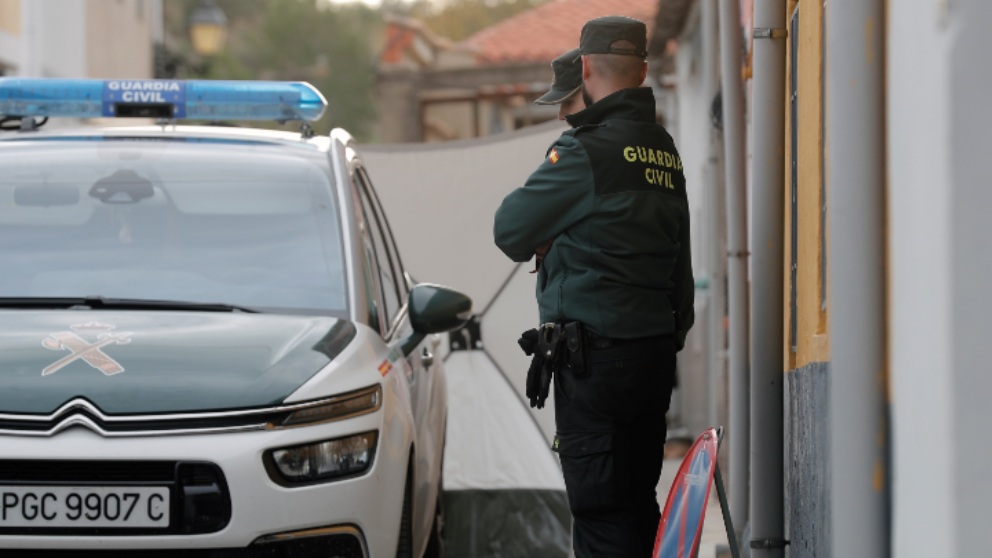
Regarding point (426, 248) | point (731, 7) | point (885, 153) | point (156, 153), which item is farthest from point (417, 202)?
point (885, 153)

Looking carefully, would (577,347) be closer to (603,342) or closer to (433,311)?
(603,342)

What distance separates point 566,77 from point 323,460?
1.38 meters

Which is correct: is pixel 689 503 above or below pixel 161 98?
below

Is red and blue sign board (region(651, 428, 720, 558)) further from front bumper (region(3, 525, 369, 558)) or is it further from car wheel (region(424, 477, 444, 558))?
car wheel (region(424, 477, 444, 558))

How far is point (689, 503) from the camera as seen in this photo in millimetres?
4016

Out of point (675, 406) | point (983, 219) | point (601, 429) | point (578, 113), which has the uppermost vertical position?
point (578, 113)

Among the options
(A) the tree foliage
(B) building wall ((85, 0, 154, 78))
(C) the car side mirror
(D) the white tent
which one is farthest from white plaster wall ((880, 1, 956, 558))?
(A) the tree foliage

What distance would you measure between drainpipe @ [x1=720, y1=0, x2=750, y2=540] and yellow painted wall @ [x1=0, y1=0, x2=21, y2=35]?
A: 15.1 meters

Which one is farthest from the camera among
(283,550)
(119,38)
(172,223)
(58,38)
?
(119,38)

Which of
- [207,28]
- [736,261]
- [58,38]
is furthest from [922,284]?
[58,38]

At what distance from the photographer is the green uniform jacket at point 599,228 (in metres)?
4.55

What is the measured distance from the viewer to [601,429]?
14.8 feet

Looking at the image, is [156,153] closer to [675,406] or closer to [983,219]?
[983,219]

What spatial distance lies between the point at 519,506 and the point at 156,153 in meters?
3.05
